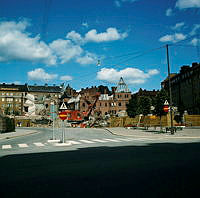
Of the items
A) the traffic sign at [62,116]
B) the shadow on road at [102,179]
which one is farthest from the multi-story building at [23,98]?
the shadow on road at [102,179]

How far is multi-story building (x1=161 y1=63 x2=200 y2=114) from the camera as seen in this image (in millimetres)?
58750

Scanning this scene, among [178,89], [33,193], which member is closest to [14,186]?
[33,193]

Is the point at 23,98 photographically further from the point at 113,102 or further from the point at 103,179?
the point at 103,179

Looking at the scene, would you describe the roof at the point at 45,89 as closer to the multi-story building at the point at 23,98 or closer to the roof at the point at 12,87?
the multi-story building at the point at 23,98

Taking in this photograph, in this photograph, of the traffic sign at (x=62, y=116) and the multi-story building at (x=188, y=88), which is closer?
the traffic sign at (x=62, y=116)

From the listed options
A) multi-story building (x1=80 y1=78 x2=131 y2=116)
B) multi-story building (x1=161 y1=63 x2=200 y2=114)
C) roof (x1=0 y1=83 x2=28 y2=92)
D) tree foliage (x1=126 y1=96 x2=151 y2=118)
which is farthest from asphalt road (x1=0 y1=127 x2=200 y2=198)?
roof (x1=0 y1=83 x2=28 y2=92)

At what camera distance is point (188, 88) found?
64.6m

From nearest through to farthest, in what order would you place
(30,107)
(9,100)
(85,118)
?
(85,118) → (30,107) → (9,100)

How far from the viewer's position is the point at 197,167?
244 inches

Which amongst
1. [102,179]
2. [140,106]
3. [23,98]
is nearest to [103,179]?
[102,179]

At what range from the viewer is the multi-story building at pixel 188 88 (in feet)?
193

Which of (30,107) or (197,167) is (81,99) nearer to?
(30,107)

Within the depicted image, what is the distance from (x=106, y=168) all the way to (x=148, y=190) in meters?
2.22

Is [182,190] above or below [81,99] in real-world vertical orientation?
below
